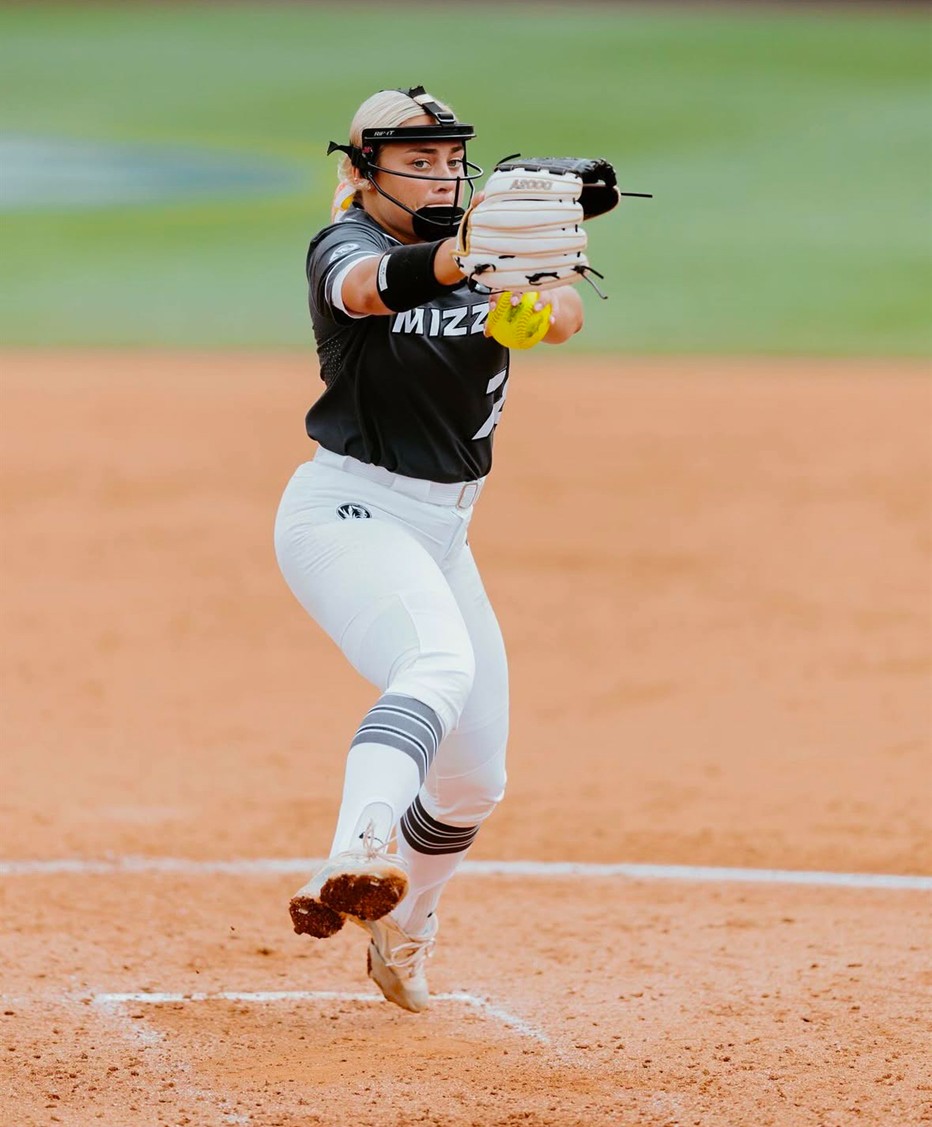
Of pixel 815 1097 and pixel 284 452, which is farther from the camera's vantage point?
pixel 284 452

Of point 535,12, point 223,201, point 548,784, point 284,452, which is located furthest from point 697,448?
point 535,12

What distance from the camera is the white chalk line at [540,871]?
5855 mm

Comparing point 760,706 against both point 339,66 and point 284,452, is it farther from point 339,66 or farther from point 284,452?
point 339,66

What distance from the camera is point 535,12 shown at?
110 feet

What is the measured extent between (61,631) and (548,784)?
3.23 meters

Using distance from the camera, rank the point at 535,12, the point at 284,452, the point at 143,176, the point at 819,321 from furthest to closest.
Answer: the point at 535,12, the point at 143,176, the point at 819,321, the point at 284,452

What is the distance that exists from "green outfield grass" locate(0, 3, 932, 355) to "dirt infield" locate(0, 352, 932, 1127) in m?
5.65

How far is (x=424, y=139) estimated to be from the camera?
4.27 m

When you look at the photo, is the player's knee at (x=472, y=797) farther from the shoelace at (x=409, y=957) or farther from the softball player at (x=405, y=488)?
the shoelace at (x=409, y=957)

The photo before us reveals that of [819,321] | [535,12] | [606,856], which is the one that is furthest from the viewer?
[535,12]

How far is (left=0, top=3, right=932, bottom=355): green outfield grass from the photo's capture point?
19766 millimetres

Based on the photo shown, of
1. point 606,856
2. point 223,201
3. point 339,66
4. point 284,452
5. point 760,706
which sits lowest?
point 606,856

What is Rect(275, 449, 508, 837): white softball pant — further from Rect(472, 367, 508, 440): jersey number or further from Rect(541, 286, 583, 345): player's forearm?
Rect(541, 286, 583, 345): player's forearm

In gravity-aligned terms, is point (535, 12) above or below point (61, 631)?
above
